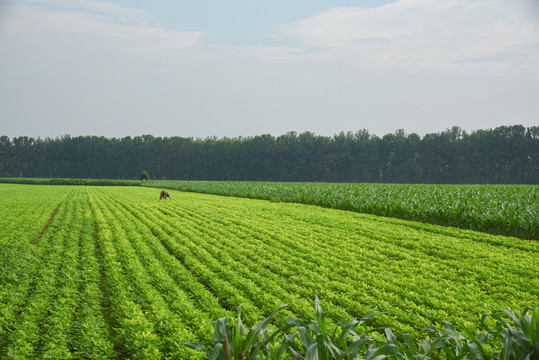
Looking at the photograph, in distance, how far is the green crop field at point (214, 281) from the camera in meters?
4.69

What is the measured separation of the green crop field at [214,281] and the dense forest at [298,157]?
80.9 m

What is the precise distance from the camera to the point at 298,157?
9425cm

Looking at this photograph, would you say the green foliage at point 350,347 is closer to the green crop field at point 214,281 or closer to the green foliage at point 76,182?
the green crop field at point 214,281

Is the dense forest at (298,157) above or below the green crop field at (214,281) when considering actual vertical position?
above

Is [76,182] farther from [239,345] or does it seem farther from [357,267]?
[239,345]

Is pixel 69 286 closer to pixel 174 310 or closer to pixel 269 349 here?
pixel 174 310

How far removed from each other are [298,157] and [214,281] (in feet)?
290

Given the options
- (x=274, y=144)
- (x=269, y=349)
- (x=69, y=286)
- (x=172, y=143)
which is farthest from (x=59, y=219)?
(x=172, y=143)

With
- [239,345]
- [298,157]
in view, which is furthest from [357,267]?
[298,157]

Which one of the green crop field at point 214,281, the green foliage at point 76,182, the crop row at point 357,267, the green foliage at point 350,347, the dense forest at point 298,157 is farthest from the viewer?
the dense forest at point 298,157

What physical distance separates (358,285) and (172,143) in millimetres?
105239

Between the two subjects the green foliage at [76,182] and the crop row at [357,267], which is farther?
the green foliage at [76,182]

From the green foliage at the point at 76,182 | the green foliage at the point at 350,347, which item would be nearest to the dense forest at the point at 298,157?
the green foliage at the point at 76,182

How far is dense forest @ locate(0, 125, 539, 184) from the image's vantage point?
82.2 m
